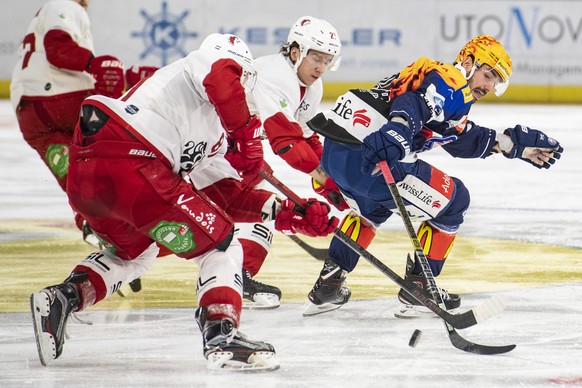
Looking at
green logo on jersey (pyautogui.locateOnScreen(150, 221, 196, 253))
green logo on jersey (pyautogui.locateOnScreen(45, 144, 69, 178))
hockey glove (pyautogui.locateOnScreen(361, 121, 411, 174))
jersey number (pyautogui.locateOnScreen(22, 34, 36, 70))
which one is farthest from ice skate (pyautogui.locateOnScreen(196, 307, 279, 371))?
jersey number (pyautogui.locateOnScreen(22, 34, 36, 70))

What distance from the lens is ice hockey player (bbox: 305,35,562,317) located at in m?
3.39

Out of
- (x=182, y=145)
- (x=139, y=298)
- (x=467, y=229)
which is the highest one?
(x=182, y=145)

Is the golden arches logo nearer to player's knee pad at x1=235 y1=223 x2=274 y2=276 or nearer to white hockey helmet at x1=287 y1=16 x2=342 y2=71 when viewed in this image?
player's knee pad at x1=235 y1=223 x2=274 y2=276

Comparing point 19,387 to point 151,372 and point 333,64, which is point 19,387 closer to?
point 151,372

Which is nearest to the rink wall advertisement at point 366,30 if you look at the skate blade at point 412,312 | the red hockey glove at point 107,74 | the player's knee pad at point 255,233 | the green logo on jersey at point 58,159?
the red hockey glove at point 107,74

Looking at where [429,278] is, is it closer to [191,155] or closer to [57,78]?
[191,155]

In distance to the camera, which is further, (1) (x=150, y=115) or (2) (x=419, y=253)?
(2) (x=419, y=253)

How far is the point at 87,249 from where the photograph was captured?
4.80 meters

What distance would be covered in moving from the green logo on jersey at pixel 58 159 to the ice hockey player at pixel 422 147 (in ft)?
5.93

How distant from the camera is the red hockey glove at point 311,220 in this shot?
342 cm

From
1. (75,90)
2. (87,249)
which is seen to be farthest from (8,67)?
(87,249)

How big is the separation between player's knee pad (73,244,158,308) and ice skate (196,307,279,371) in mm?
393

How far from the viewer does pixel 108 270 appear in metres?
3.20

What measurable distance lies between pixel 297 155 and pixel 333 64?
0.49 m
